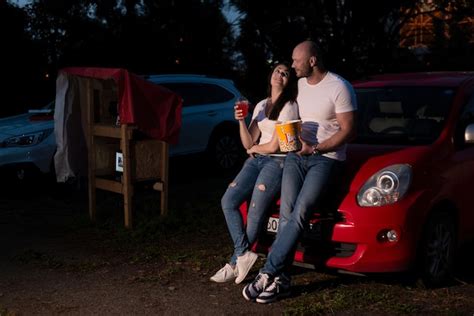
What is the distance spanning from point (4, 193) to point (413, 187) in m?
6.96

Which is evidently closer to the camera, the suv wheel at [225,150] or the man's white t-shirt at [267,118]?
the man's white t-shirt at [267,118]

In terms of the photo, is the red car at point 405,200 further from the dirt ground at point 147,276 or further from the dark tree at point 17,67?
the dark tree at point 17,67

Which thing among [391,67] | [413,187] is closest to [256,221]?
[413,187]

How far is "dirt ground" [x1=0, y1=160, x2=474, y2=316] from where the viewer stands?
5.75 meters

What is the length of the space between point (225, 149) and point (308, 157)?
6.96m

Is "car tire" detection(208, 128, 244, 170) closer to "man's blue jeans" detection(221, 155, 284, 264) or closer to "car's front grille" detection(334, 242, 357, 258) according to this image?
"man's blue jeans" detection(221, 155, 284, 264)

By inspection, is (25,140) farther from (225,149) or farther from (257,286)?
(257,286)

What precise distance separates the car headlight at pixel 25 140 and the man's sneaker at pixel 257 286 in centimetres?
575

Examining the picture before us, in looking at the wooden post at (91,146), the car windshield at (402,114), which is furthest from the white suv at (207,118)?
the car windshield at (402,114)

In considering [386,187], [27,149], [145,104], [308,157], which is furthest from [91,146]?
[386,187]

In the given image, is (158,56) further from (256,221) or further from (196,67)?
(256,221)

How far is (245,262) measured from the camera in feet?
20.1

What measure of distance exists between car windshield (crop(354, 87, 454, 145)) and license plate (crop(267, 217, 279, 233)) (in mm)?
1046

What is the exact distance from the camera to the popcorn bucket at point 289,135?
5.85 meters
